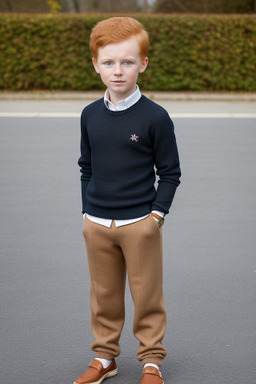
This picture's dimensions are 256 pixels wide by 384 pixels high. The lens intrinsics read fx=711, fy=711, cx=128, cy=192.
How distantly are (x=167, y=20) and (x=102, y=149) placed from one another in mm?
13281

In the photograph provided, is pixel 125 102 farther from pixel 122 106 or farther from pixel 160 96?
pixel 160 96

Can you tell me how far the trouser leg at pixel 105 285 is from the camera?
327cm

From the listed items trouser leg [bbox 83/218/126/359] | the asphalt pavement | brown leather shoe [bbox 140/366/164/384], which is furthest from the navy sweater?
the asphalt pavement

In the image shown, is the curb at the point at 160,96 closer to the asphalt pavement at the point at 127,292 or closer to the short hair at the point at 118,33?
the asphalt pavement at the point at 127,292

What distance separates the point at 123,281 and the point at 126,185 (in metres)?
0.53

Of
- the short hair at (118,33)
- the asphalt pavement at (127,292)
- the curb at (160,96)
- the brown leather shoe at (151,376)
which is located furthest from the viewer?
the curb at (160,96)

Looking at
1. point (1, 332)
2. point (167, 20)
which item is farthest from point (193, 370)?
point (167, 20)

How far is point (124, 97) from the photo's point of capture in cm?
313

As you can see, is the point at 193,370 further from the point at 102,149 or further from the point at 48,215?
the point at 48,215

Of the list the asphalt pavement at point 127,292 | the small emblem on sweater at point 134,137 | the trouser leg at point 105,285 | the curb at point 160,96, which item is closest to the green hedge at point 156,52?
the curb at point 160,96

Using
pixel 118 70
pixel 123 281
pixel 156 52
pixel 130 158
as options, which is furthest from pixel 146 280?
pixel 156 52

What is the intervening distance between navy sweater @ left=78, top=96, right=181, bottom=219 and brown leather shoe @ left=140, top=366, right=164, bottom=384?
76cm

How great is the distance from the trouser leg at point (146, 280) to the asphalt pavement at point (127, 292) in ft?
0.90

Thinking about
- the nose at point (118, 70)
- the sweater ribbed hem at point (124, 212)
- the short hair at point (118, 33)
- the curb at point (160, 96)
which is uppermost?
the short hair at point (118, 33)
